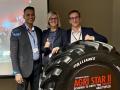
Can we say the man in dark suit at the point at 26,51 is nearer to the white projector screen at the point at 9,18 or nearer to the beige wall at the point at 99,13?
the white projector screen at the point at 9,18

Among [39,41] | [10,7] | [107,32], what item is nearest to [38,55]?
[39,41]

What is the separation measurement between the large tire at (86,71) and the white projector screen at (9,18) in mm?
1987

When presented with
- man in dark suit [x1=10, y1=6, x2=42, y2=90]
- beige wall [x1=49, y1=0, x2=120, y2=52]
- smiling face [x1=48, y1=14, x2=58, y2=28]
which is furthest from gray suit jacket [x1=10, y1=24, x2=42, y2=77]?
beige wall [x1=49, y1=0, x2=120, y2=52]

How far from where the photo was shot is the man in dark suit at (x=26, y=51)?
270 cm

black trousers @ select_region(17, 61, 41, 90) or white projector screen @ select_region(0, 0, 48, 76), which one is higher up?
white projector screen @ select_region(0, 0, 48, 76)

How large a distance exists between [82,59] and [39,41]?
1.45m

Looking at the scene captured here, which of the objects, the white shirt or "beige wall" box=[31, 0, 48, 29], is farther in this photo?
"beige wall" box=[31, 0, 48, 29]

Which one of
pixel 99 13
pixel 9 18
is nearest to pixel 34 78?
pixel 9 18

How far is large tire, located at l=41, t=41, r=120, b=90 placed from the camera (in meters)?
1.40

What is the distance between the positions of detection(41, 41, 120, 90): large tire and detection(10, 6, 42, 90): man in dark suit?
4.28 feet

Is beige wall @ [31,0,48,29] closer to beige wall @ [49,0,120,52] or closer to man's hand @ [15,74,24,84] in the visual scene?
beige wall @ [49,0,120,52]

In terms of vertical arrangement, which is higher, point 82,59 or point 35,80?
point 82,59

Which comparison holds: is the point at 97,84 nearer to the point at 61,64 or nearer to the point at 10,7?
the point at 61,64

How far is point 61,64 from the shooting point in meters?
1.40
